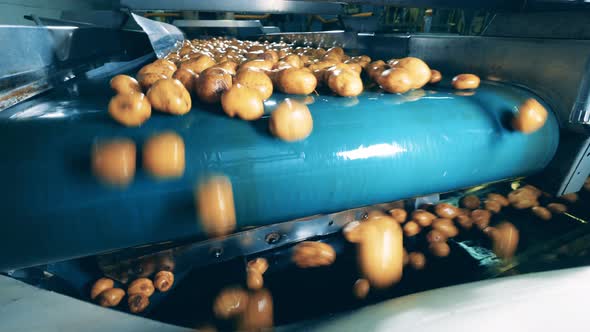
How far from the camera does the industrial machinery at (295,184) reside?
67 cm

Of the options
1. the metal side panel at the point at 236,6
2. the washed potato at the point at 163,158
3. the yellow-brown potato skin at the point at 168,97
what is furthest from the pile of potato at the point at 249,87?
the metal side panel at the point at 236,6

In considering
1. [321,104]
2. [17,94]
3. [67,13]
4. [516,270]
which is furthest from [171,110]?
[67,13]

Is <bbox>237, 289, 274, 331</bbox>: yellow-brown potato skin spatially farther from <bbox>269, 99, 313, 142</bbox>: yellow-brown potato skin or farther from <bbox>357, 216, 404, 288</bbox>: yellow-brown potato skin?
<bbox>269, 99, 313, 142</bbox>: yellow-brown potato skin

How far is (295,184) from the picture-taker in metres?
0.80

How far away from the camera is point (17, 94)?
3.05 ft

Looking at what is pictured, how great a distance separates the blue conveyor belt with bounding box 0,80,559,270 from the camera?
0.67 m

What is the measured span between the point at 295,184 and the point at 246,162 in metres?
0.14

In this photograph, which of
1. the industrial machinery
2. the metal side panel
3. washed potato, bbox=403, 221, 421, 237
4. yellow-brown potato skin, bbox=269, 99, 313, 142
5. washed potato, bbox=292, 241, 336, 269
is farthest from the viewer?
the metal side panel

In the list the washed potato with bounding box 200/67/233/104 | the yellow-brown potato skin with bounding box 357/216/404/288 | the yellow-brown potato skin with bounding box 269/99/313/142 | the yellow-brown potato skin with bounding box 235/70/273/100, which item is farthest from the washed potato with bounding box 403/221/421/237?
the washed potato with bounding box 200/67/233/104

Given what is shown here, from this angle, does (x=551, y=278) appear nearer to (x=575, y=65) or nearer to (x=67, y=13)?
(x=575, y=65)

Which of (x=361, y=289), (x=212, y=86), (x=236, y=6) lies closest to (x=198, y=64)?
(x=212, y=86)

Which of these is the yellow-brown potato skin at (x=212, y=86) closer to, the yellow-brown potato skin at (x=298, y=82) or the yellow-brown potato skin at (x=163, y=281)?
the yellow-brown potato skin at (x=298, y=82)

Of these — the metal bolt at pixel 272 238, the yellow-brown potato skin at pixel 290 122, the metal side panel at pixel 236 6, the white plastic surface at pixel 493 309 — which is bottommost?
the metal bolt at pixel 272 238

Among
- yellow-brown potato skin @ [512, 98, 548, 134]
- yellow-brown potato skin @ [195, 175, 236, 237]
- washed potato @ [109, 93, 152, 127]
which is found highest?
washed potato @ [109, 93, 152, 127]
